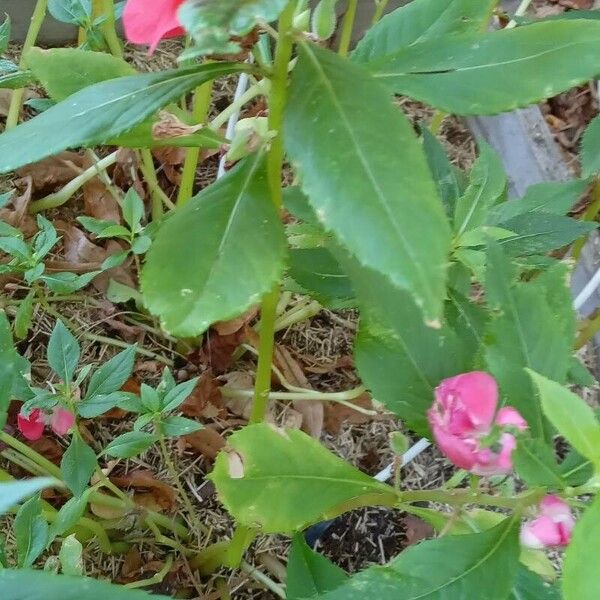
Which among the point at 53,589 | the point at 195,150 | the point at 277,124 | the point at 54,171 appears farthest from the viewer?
the point at 54,171

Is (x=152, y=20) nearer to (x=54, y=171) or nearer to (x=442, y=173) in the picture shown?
(x=442, y=173)

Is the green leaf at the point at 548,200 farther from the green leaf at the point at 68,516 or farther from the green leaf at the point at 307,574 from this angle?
the green leaf at the point at 68,516

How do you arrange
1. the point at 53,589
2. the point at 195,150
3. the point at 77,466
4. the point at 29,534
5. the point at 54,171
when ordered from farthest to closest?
the point at 54,171 < the point at 195,150 < the point at 77,466 < the point at 29,534 < the point at 53,589

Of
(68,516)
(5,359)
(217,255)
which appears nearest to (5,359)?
(5,359)

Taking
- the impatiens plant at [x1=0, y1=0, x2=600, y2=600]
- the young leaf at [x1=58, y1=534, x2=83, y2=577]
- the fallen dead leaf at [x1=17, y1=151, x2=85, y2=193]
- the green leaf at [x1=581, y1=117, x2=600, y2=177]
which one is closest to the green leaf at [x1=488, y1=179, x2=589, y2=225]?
the green leaf at [x1=581, y1=117, x2=600, y2=177]

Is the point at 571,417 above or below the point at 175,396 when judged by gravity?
above

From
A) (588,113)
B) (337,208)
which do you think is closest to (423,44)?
(337,208)

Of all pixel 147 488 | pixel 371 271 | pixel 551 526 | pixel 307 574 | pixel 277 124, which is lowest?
pixel 147 488

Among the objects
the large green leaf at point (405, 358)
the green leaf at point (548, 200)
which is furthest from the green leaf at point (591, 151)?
the large green leaf at point (405, 358)
